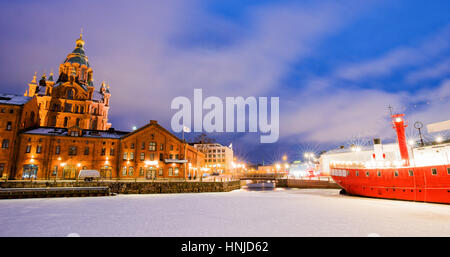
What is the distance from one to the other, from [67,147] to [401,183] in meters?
55.9

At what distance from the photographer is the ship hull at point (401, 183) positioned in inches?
860

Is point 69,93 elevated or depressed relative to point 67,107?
elevated

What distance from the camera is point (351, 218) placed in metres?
14.9

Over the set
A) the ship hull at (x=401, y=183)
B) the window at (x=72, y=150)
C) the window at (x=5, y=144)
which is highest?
the window at (x=5, y=144)

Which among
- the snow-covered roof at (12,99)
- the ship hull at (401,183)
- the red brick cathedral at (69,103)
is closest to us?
the ship hull at (401,183)

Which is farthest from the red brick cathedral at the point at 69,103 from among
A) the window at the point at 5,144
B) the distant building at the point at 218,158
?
the distant building at the point at 218,158

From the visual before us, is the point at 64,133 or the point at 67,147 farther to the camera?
the point at 64,133

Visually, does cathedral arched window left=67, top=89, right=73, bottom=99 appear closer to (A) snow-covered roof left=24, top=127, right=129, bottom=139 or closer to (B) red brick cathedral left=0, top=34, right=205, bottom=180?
(B) red brick cathedral left=0, top=34, right=205, bottom=180

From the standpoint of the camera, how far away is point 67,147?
4312 cm

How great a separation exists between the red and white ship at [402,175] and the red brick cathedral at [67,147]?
106 ft

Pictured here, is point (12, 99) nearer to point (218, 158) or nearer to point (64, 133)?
point (64, 133)

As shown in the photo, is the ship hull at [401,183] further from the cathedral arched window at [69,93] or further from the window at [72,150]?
the cathedral arched window at [69,93]

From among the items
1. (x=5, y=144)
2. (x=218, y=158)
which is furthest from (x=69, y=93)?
(x=218, y=158)
